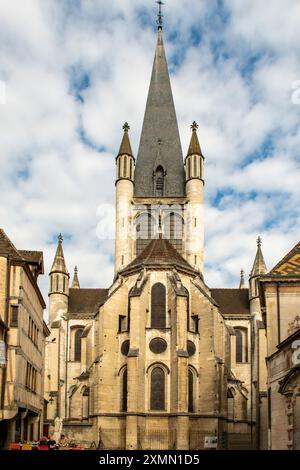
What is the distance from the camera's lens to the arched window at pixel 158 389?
40.2m

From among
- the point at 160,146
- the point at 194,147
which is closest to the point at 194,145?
the point at 194,147

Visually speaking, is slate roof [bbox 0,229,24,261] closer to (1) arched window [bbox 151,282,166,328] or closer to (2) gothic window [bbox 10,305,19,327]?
(2) gothic window [bbox 10,305,19,327]

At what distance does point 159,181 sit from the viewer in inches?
2470

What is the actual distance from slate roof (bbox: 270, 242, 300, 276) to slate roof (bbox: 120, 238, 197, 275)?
54.1ft

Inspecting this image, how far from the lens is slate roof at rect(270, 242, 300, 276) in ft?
88.2

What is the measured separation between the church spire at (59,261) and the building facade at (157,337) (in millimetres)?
111

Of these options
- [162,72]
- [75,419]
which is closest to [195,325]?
[75,419]

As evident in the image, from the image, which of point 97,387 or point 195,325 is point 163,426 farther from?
point 195,325

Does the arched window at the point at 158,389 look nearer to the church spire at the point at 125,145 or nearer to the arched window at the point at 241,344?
the arched window at the point at 241,344

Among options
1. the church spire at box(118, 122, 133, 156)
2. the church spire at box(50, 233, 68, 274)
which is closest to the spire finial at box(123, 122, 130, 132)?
the church spire at box(118, 122, 133, 156)

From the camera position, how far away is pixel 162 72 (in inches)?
2756

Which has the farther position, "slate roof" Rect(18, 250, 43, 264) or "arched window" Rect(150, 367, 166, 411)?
"arched window" Rect(150, 367, 166, 411)

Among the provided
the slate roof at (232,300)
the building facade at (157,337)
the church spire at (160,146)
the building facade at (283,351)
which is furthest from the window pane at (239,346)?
the building facade at (283,351)

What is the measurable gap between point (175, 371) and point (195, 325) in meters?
5.55
